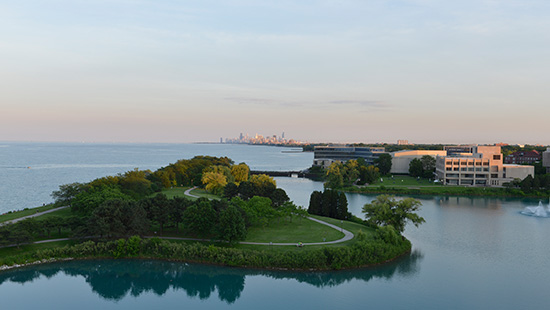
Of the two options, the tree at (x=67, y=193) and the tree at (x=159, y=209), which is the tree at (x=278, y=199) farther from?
the tree at (x=67, y=193)

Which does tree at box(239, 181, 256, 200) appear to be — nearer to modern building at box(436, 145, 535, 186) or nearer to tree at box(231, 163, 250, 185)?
tree at box(231, 163, 250, 185)

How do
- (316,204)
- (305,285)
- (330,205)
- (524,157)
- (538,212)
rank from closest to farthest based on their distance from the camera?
(305,285) < (330,205) < (316,204) < (538,212) < (524,157)

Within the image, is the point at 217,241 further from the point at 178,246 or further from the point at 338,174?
the point at 338,174

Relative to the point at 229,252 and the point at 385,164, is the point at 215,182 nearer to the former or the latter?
the point at 229,252

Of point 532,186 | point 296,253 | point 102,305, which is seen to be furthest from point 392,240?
point 532,186

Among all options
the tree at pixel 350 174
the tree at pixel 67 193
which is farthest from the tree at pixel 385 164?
the tree at pixel 67 193

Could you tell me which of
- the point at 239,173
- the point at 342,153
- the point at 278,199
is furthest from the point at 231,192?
the point at 342,153
